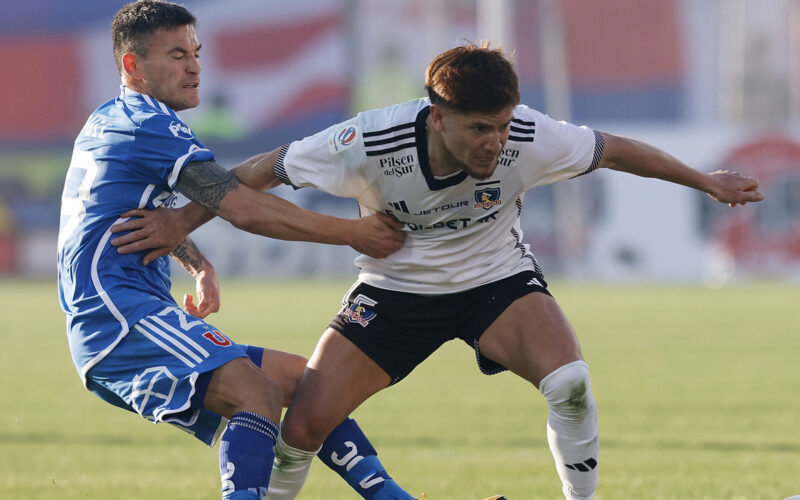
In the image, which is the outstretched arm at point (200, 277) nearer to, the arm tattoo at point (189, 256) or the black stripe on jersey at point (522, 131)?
the arm tattoo at point (189, 256)

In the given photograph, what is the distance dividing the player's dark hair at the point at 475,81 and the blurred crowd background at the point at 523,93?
28355 mm

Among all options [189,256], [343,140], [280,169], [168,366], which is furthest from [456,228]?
[168,366]

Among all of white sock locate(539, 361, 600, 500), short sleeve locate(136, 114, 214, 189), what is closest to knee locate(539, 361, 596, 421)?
white sock locate(539, 361, 600, 500)

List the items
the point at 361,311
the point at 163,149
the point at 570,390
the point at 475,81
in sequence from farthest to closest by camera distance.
→ the point at 361,311
the point at 570,390
the point at 475,81
the point at 163,149

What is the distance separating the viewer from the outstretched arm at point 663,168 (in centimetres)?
557

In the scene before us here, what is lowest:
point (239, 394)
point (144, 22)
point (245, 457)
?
point (245, 457)

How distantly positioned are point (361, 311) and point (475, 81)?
4.61 ft

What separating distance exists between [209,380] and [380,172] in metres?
1.29

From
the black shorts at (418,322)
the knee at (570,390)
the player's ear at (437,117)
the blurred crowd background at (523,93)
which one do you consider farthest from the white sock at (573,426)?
the blurred crowd background at (523,93)

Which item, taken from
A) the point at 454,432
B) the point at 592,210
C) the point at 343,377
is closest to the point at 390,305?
the point at 343,377

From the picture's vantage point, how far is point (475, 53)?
4988mm

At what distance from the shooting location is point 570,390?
5.20 m

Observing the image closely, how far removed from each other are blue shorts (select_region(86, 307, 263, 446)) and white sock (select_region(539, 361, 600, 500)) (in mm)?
1451

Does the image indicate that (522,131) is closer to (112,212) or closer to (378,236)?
(378,236)
